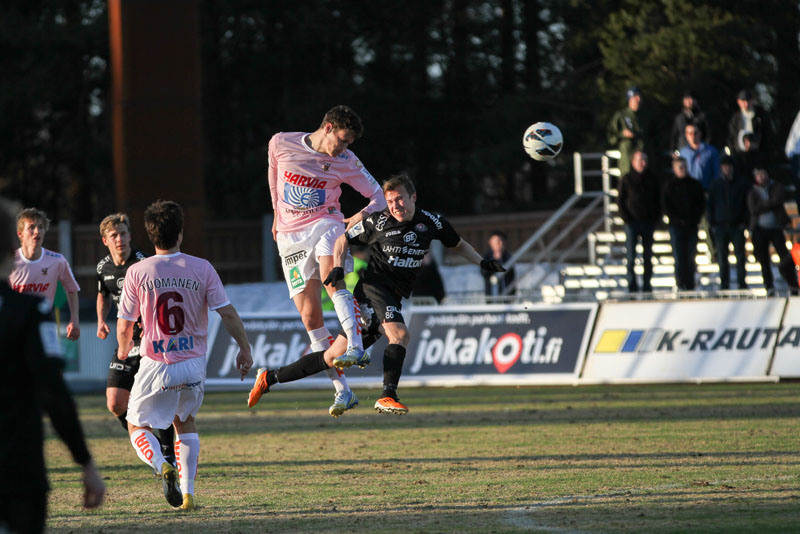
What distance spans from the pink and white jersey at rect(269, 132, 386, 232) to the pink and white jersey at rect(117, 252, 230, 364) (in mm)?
2198

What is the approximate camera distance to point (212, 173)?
4044cm

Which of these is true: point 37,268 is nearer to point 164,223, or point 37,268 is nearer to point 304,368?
point 304,368

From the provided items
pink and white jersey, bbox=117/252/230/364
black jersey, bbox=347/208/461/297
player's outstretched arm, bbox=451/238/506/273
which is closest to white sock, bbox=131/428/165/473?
pink and white jersey, bbox=117/252/230/364

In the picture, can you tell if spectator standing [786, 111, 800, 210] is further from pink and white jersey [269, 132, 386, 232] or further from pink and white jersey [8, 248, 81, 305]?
pink and white jersey [8, 248, 81, 305]

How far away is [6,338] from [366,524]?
13.8 ft

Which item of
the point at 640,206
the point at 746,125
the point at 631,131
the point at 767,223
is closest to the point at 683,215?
the point at 640,206

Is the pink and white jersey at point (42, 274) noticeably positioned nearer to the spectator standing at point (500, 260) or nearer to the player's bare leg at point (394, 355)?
the player's bare leg at point (394, 355)

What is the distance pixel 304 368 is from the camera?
35.9 ft

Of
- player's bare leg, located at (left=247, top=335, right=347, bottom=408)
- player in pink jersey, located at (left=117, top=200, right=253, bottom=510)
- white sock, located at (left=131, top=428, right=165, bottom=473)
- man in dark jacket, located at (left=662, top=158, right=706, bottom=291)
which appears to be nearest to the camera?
player in pink jersey, located at (left=117, top=200, right=253, bottom=510)

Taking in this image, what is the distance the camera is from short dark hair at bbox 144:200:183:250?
27.5 feet

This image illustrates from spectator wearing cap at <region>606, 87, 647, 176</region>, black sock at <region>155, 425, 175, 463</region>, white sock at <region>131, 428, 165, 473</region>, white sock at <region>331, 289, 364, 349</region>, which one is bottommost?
black sock at <region>155, 425, 175, 463</region>

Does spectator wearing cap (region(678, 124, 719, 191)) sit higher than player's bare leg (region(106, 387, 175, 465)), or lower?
higher

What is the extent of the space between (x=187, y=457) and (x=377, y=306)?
2.48 metres

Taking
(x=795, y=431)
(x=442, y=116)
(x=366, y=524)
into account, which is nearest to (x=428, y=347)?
(x=795, y=431)
